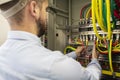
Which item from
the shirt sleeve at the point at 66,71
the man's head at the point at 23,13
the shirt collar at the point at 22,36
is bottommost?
the shirt sleeve at the point at 66,71

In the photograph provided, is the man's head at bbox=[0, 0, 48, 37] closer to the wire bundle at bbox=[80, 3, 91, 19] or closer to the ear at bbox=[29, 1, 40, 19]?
the ear at bbox=[29, 1, 40, 19]

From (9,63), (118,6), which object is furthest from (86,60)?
(9,63)

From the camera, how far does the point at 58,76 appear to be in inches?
30.1

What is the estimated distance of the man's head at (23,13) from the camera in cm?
86

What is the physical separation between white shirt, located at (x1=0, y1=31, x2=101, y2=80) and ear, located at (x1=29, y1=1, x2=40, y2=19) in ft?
0.38

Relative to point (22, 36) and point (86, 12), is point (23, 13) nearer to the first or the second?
point (22, 36)

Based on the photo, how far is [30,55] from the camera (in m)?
0.79

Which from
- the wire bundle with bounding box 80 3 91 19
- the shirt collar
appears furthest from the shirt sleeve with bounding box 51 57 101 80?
the wire bundle with bounding box 80 3 91 19

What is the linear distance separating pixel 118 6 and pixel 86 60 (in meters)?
0.54

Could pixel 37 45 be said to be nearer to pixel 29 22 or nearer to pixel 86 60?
pixel 29 22

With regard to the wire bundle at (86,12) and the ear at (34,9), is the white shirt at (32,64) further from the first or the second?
the wire bundle at (86,12)

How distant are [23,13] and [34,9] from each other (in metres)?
0.07

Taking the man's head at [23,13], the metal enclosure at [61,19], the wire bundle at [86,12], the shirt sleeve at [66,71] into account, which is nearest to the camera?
the shirt sleeve at [66,71]

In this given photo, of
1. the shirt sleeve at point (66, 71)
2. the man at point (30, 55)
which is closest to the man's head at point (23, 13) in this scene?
the man at point (30, 55)
